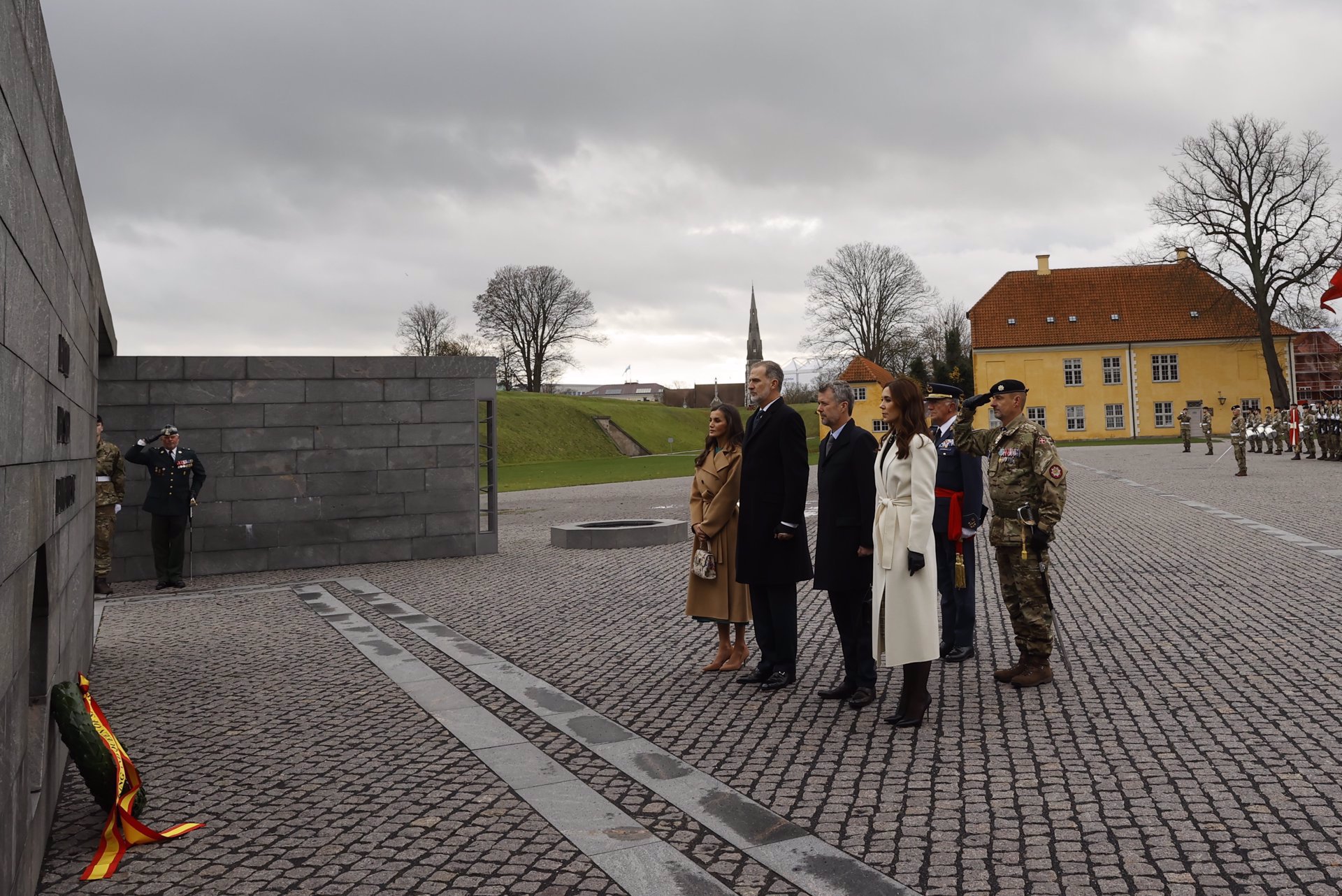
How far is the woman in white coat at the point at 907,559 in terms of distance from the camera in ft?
18.6

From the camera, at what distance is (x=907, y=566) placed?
5.72 meters

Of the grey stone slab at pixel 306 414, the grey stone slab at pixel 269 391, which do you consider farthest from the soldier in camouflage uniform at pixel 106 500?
the grey stone slab at pixel 306 414

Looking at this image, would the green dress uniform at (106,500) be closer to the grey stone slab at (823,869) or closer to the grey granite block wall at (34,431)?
the grey granite block wall at (34,431)

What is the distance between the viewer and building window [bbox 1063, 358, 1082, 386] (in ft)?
221

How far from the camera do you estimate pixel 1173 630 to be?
802 centimetres

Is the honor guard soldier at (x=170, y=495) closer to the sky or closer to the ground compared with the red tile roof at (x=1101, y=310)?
closer to the ground

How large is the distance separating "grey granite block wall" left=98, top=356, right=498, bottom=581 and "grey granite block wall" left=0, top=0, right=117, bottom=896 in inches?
317

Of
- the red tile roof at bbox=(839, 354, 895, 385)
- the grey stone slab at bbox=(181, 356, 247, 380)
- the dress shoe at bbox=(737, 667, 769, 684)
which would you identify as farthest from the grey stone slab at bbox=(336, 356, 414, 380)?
the red tile roof at bbox=(839, 354, 895, 385)

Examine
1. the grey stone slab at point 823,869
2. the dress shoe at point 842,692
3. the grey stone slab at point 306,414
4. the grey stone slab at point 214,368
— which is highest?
the grey stone slab at point 214,368

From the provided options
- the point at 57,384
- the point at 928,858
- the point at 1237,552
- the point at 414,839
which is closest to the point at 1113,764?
the point at 928,858

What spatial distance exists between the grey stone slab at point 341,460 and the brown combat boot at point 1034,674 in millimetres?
10487

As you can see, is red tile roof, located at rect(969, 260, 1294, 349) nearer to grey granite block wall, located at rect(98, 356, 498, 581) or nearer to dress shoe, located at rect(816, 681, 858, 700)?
grey granite block wall, located at rect(98, 356, 498, 581)

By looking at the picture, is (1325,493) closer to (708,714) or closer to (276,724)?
(708,714)

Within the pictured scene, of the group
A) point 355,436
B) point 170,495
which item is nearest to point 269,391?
point 355,436
